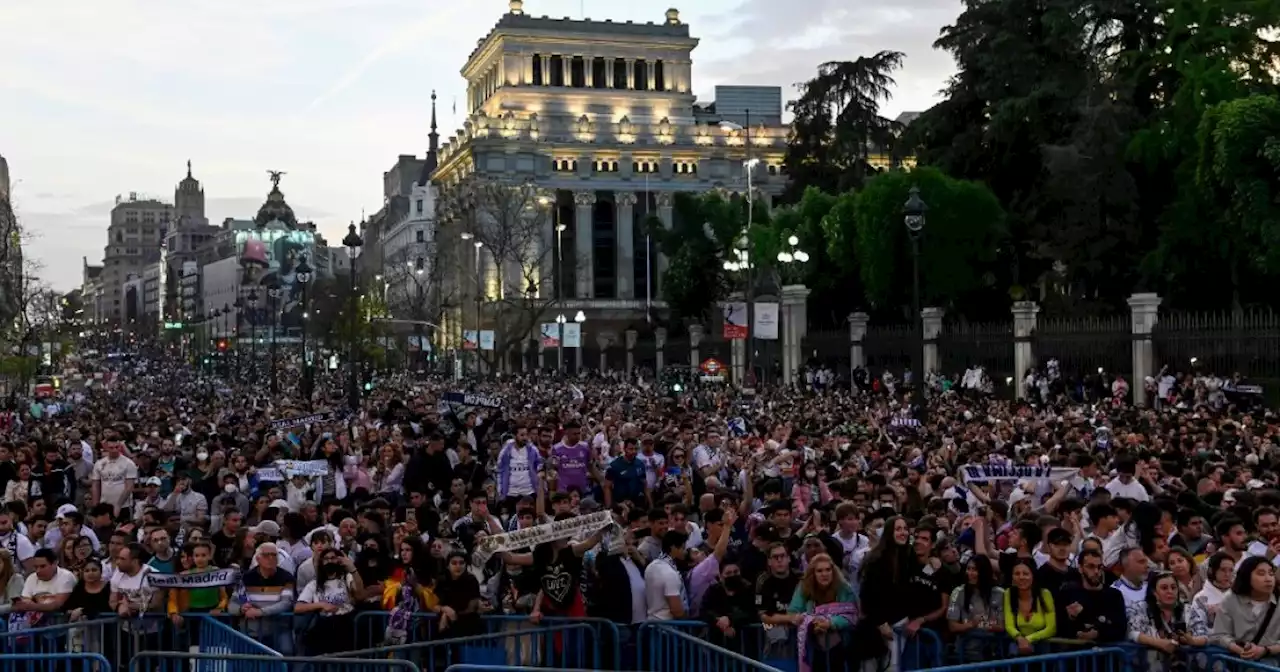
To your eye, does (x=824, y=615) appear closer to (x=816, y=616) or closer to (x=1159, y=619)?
(x=816, y=616)

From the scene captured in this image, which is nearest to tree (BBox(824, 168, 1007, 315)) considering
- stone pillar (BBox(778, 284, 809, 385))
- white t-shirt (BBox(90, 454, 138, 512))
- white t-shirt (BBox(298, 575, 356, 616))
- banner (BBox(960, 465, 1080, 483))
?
stone pillar (BBox(778, 284, 809, 385))

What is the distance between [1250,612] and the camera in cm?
957

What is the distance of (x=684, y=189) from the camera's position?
117 meters

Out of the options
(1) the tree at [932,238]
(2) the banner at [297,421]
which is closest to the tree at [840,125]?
(1) the tree at [932,238]

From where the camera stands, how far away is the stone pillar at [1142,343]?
128ft

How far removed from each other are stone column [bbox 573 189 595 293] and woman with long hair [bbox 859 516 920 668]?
340 ft

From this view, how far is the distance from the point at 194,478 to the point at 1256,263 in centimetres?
3388

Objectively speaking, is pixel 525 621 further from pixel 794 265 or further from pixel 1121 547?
pixel 794 265

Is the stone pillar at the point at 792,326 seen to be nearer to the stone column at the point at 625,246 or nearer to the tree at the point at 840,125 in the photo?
the tree at the point at 840,125

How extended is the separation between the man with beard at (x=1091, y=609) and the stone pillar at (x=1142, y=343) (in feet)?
94.6

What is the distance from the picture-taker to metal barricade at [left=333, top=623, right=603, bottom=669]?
36.7 feet

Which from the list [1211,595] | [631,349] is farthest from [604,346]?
[1211,595]

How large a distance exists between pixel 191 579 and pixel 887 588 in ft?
16.2

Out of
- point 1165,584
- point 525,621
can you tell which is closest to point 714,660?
point 525,621
